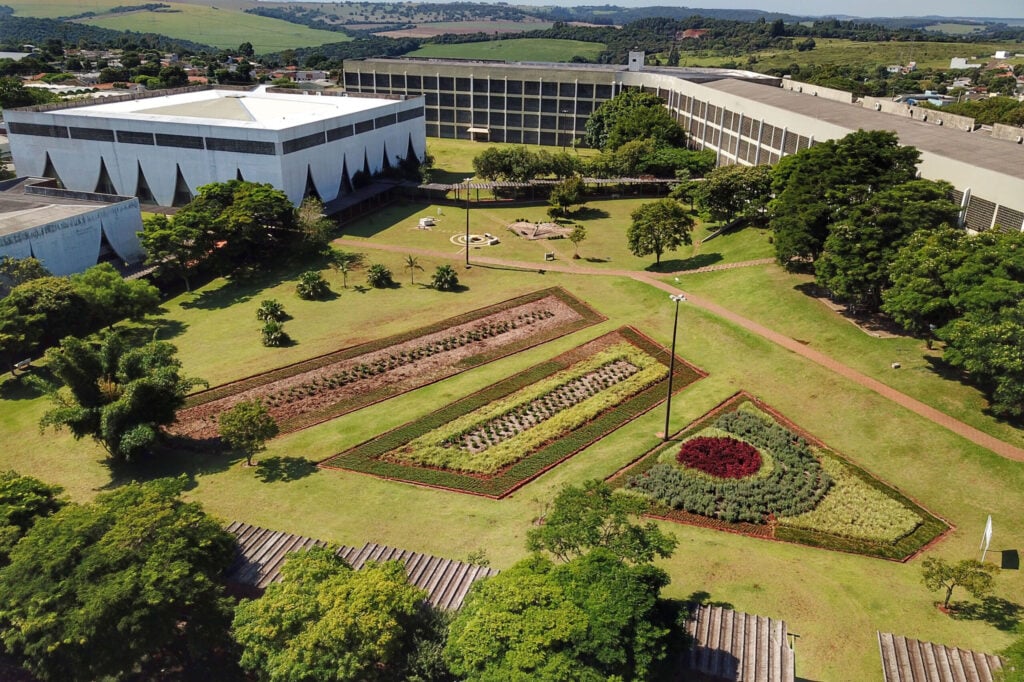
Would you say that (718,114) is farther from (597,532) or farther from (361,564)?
(361,564)

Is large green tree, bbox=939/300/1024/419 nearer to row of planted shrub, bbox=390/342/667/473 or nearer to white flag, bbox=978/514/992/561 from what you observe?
white flag, bbox=978/514/992/561

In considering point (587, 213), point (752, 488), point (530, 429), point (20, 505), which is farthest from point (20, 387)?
point (587, 213)

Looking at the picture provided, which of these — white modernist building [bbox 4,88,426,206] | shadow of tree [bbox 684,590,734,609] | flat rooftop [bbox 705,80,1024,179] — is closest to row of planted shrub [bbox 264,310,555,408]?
shadow of tree [bbox 684,590,734,609]

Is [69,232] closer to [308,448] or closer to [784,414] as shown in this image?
[308,448]

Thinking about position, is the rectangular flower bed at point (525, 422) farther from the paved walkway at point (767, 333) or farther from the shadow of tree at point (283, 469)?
the paved walkway at point (767, 333)

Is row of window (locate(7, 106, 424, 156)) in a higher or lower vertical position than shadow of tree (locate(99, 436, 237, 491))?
higher

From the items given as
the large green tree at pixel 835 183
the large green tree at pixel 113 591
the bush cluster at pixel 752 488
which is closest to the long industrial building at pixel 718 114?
the large green tree at pixel 835 183
